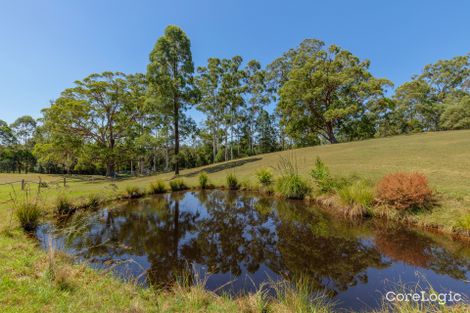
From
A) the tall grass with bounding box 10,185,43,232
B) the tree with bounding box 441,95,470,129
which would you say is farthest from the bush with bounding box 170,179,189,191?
the tree with bounding box 441,95,470,129

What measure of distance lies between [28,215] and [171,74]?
19.5m

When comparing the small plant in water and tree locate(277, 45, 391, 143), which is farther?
tree locate(277, 45, 391, 143)

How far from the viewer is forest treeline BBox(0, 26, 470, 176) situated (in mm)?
23422

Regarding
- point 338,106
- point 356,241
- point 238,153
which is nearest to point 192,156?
point 238,153

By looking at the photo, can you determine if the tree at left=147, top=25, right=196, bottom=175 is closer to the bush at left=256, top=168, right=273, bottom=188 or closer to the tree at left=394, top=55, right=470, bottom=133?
the bush at left=256, top=168, right=273, bottom=188

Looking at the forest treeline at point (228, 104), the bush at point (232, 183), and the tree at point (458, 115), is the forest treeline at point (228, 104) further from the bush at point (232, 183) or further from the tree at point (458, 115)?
the bush at point (232, 183)

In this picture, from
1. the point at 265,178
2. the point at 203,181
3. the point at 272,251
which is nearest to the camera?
the point at 272,251

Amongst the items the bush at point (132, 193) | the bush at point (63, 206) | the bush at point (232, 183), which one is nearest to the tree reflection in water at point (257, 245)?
the bush at point (63, 206)

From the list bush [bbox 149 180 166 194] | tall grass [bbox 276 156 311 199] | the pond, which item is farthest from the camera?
bush [bbox 149 180 166 194]

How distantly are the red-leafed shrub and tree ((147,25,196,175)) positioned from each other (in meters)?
19.8

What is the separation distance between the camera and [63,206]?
30.6 feet

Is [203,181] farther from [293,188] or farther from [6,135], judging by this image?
[6,135]

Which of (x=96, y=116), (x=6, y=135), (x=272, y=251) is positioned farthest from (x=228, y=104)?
(x=6, y=135)

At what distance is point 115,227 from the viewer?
8.16 meters
